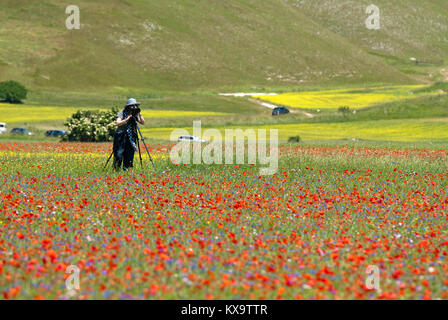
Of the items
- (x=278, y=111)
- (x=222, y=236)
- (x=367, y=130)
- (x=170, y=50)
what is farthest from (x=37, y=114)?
(x=170, y=50)

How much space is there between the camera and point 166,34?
15612 centimetres

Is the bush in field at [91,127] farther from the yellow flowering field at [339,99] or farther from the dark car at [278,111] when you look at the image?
the yellow flowering field at [339,99]

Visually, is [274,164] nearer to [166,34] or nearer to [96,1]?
[166,34]

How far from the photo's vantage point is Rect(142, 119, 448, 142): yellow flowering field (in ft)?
159

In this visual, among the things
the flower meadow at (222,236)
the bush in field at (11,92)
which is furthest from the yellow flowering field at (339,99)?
the flower meadow at (222,236)

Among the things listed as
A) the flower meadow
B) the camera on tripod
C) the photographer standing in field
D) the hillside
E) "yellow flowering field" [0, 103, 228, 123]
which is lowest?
the flower meadow

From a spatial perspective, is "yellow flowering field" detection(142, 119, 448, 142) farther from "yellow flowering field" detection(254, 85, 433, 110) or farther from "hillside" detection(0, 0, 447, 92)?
"hillside" detection(0, 0, 447, 92)

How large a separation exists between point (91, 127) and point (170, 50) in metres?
109

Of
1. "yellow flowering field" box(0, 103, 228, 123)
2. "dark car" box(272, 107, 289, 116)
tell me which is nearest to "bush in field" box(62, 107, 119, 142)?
"yellow flowering field" box(0, 103, 228, 123)

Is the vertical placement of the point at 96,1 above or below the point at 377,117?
above

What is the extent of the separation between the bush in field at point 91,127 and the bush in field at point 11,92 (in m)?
47.8

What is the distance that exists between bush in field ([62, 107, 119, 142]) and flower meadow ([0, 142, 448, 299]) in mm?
25922
